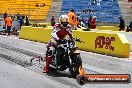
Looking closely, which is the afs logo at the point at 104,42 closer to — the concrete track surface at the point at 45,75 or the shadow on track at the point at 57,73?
the concrete track surface at the point at 45,75

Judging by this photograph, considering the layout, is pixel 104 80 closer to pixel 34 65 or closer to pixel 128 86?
pixel 128 86

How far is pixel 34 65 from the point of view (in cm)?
1316

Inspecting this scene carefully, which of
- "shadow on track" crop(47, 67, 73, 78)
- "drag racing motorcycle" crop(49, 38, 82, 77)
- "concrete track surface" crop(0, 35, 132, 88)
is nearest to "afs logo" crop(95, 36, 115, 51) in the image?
"concrete track surface" crop(0, 35, 132, 88)

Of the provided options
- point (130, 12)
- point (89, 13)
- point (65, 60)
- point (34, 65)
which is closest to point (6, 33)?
point (89, 13)

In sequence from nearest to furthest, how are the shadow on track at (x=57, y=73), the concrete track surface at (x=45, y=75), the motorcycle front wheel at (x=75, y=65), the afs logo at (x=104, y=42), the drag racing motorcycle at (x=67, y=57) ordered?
the concrete track surface at (x=45, y=75)
the motorcycle front wheel at (x=75, y=65)
the drag racing motorcycle at (x=67, y=57)
the shadow on track at (x=57, y=73)
the afs logo at (x=104, y=42)

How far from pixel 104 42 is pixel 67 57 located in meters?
7.53

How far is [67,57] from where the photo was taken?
10406 millimetres

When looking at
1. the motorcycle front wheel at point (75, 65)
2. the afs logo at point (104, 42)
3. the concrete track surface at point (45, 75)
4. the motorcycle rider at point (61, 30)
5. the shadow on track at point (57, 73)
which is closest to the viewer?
the concrete track surface at point (45, 75)

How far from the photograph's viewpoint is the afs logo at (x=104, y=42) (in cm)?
1717

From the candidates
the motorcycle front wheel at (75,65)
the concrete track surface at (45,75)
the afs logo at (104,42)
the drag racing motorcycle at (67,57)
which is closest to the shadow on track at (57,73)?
the concrete track surface at (45,75)

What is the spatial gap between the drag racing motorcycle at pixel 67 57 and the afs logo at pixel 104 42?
6.45m

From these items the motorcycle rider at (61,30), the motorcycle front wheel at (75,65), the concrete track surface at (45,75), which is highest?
the motorcycle rider at (61,30)

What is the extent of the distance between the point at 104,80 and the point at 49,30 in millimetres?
16906

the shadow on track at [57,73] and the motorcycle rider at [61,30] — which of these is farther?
the shadow on track at [57,73]
